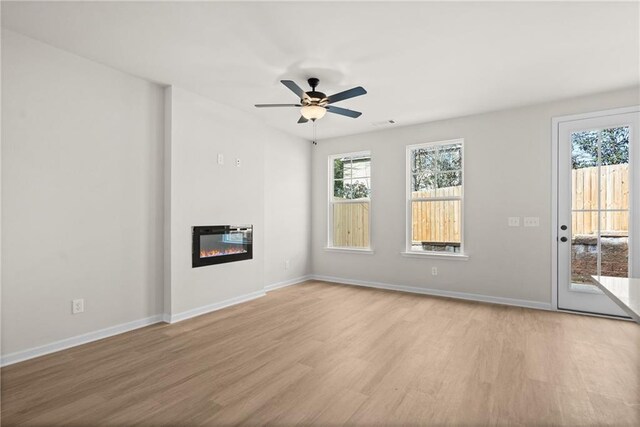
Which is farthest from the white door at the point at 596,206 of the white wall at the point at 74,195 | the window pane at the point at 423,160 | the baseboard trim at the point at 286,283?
the white wall at the point at 74,195

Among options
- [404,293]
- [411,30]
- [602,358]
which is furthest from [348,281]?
[411,30]

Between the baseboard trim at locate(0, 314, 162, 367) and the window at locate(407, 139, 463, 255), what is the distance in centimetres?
386

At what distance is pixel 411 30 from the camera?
2.58m

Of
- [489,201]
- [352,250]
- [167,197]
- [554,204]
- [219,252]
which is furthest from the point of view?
[352,250]

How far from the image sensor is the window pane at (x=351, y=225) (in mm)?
5766

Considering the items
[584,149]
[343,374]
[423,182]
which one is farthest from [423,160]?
[343,374]

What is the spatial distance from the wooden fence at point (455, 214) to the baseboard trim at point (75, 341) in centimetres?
340

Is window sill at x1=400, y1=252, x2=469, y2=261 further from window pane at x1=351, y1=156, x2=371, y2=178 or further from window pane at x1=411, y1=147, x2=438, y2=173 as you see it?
window pane at x1=351, y1=156, x2=371, y2=178

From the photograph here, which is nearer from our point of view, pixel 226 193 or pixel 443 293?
pixel 226 193

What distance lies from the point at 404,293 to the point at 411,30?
12.2 ft

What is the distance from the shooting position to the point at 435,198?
16.6ft

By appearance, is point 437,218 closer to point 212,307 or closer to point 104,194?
→ point 212,307

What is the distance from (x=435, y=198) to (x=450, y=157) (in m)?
0.66

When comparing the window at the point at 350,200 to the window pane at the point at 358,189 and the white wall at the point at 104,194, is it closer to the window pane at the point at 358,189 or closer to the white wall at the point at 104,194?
the window pane at the point at 358,189
